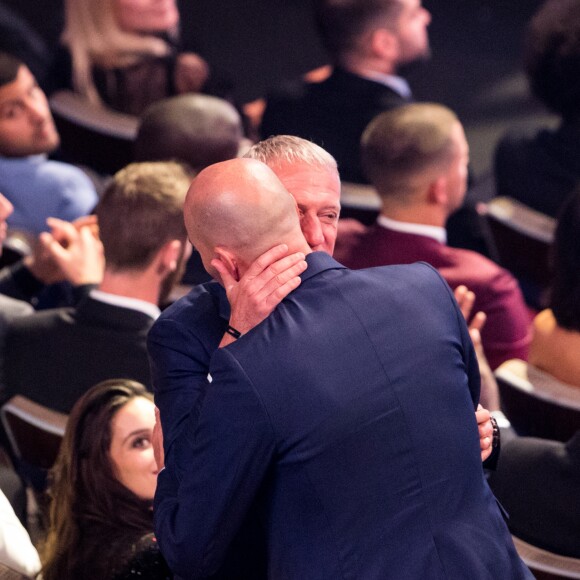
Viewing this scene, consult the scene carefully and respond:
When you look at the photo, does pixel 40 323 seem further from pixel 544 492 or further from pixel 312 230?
pixel 544 492

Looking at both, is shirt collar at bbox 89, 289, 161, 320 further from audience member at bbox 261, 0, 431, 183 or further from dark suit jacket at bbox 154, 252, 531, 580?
audience member at bbox 261, 0, 431, 183

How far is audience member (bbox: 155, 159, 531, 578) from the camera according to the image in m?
1.62

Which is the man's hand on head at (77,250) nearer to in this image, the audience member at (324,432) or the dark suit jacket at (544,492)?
the dark suit jacket at (544,492)

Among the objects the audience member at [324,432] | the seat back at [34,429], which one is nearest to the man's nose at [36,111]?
the seat back at [34,429]

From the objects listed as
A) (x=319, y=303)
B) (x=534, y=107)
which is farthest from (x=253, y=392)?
(x=534, y=107)

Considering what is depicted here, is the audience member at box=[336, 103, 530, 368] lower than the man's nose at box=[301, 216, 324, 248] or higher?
lower

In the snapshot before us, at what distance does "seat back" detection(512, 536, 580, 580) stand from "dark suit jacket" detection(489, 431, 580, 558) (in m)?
0.01

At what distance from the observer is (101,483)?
2.37 metres

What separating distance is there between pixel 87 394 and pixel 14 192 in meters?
1.42

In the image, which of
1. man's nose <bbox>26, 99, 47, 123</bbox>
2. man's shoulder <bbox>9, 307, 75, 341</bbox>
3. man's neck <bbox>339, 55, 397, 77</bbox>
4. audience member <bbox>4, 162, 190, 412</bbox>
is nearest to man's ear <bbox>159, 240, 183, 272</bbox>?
audience member <bbox>4, 162, 190, 412</bbox>

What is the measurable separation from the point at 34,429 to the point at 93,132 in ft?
5.41

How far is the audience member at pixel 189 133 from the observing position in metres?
3.29

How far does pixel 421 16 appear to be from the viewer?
4.62 meters

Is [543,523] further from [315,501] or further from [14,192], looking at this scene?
[14,192]
